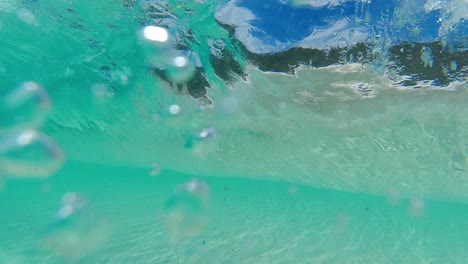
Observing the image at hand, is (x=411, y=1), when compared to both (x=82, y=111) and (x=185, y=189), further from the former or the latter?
(x=82, y=111)

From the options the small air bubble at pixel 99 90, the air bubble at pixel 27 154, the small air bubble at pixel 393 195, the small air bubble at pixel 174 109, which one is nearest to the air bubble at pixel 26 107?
the air bubble at pixel 27 154

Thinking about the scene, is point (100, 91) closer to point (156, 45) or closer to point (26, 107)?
point (156, 45)

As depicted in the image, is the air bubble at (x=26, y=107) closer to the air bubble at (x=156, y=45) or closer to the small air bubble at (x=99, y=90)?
the air bubble at (x=156, y=45)

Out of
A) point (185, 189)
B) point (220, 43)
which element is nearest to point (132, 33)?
point (220, 43)

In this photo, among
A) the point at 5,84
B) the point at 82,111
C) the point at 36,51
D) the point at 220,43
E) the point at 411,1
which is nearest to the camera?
the point at 411,1

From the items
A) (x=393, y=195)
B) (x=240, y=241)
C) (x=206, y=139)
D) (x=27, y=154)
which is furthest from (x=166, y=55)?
(x=393, y=195)
